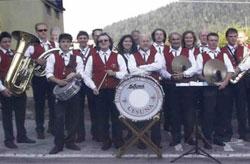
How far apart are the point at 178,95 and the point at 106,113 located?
1.19 m

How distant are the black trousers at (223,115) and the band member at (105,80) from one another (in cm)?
164

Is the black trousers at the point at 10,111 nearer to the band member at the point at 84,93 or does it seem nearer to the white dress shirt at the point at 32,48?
the white dress shirt at the point at 32,48

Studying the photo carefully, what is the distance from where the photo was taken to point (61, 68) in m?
7.85

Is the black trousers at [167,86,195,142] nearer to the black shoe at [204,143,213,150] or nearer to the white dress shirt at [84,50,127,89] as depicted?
the black shoe at [204,143,213,150]

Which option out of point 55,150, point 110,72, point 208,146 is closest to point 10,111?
point 55,150

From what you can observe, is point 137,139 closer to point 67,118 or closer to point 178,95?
point 178,95

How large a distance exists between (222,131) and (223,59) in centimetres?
121

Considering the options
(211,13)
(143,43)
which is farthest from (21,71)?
(211,13)

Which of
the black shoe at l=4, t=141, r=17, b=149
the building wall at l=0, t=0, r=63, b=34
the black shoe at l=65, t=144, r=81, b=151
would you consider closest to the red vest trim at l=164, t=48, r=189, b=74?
the black shoe at l=65, t=144, r=81, b=151

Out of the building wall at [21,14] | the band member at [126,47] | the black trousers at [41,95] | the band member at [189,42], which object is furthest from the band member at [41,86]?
the building wall at [21,14]

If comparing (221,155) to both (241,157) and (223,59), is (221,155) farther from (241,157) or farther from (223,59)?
(223,59)

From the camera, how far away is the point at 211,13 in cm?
3903

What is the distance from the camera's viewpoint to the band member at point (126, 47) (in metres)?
8.11

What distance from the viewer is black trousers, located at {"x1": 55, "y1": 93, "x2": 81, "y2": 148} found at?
7840 millimetres
